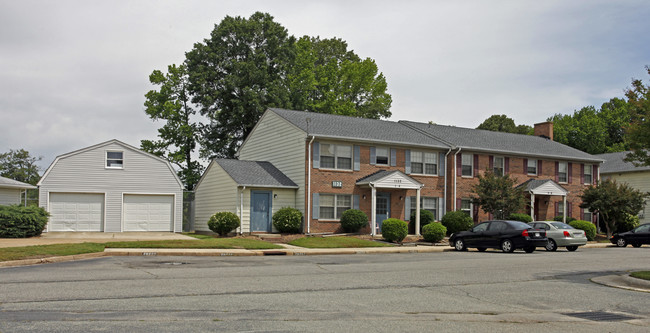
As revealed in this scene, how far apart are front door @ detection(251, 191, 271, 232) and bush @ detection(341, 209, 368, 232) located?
400cm

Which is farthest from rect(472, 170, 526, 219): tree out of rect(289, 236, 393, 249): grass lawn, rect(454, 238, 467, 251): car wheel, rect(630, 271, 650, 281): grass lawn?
rect(630, 271, 650, 281): grass lawn

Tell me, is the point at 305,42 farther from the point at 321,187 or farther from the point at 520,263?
the point at 520,263

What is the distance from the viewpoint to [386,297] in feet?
38.3

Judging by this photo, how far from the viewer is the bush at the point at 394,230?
2942 centimetres

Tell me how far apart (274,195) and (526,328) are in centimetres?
2402

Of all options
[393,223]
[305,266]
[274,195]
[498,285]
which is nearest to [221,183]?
[274,195]

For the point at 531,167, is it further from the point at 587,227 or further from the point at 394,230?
the point at 394,230

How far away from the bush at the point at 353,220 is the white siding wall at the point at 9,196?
63.2 feet

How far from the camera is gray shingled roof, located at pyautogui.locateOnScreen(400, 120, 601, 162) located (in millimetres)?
38759

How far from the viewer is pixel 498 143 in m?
40.9

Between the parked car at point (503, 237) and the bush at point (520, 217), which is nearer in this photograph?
the parked car at point (503, 237)

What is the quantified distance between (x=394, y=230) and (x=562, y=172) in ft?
61.7

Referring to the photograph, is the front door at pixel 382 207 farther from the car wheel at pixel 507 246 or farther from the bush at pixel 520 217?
the car wheel at pixel 507 246

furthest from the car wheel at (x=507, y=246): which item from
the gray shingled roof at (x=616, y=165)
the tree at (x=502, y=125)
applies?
the tree at (x=502, y=125)
